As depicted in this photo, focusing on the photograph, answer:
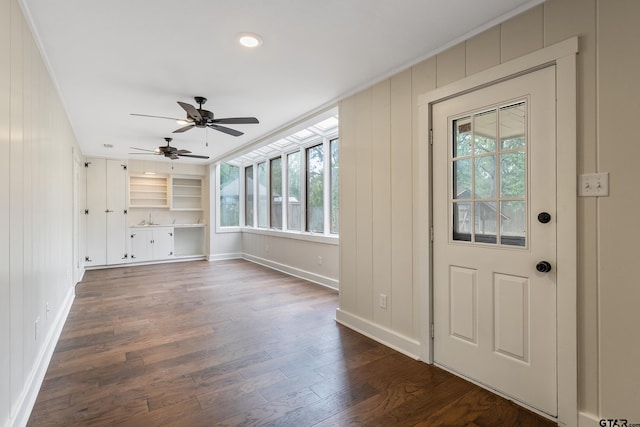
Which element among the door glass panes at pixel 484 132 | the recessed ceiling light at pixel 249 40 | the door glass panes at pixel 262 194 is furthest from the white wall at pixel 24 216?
the door glass panes at pixel 262 194

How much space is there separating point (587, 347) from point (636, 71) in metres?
1.41

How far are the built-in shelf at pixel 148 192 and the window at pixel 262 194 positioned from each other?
7.58ft

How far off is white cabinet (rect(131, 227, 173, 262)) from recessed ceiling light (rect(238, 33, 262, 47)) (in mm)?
6177


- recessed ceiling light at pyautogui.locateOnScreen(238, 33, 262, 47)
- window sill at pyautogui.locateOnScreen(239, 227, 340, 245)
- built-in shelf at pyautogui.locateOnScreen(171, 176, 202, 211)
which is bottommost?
window sill at pyautogui.locateOnScreen(239, 227, 340, 245)

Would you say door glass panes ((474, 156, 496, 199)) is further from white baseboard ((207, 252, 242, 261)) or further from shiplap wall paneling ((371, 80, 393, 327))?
white baseboard ((207, 252, 242, 261))

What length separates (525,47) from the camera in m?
1.93

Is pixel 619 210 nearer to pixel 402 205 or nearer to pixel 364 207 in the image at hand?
pixel 402 205

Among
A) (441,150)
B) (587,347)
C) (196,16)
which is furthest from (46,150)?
(587,347)

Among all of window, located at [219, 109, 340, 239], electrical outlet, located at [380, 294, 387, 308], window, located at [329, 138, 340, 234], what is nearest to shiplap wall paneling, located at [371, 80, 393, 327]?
electrical outlet, located at [380, 294, 387, 308]

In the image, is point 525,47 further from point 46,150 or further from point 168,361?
point 46,150

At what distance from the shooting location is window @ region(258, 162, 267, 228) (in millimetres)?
7344

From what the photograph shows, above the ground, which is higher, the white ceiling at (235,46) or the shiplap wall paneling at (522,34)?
the white ceiling at (235,46)

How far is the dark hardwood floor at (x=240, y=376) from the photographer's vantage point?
1883mm

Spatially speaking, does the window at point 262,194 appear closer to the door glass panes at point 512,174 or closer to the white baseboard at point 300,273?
the white baseboard at point 300,273
